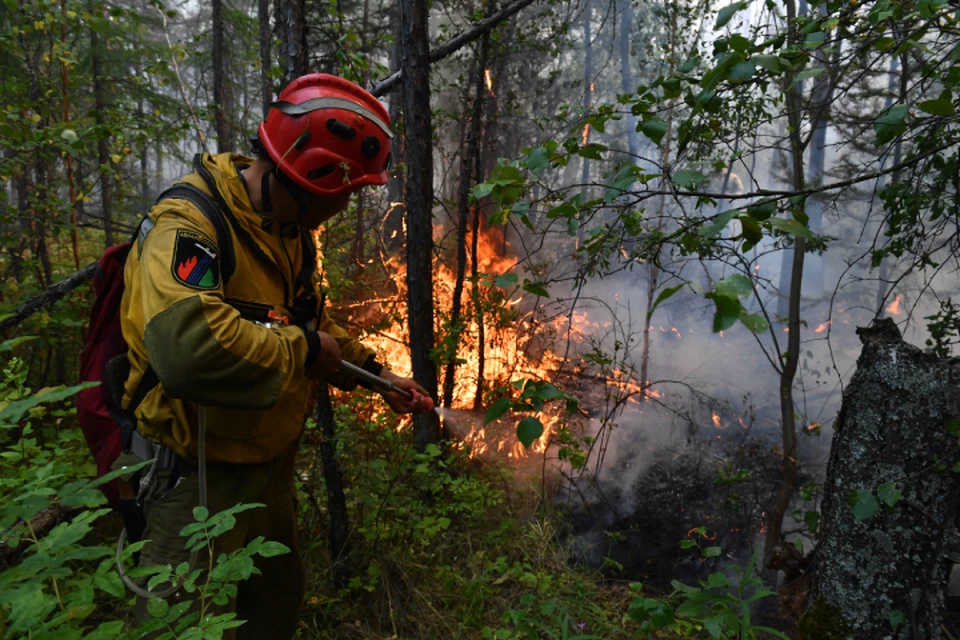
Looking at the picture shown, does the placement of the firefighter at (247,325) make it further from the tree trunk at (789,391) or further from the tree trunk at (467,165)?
the tree trunk at (789,391)

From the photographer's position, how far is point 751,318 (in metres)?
1.16

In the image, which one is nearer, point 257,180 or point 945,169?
point 257,180

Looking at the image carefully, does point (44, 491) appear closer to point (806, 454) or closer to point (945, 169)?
point (945, 169)

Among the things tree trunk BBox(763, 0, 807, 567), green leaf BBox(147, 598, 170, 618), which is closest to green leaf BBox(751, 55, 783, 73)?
green leaf BBox(147, 598, 170, 618)

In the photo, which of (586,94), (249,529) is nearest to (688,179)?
(249,529)

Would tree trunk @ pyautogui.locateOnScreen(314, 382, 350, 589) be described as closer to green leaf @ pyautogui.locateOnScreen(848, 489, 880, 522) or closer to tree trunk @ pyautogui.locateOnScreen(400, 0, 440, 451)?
tree trunk @ pyautogui.locateOnScreen(400, 0, 440, 451)

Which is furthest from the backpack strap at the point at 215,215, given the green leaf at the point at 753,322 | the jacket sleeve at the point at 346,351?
the green leaf at the point at 753,322

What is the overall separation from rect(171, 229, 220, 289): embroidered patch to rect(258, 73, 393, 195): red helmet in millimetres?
530

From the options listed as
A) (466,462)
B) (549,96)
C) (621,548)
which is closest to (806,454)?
(621,548)

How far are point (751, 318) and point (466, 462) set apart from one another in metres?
4.90

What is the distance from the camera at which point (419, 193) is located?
4008mm

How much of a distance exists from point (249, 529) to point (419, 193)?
2.61 metres

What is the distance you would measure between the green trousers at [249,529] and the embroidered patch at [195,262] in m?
0.82

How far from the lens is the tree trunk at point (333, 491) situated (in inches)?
131
